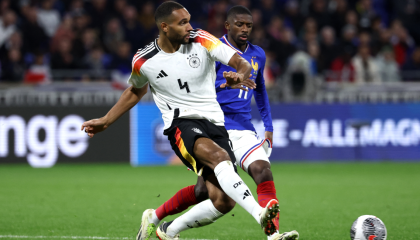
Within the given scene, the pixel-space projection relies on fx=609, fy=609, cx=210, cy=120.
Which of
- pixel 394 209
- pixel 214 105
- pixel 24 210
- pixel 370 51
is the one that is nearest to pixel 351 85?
pixel 370 51

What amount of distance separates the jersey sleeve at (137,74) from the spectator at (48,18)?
11.0 m

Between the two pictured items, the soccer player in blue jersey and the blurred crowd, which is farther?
the blurred crowd

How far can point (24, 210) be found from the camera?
7.28 metres

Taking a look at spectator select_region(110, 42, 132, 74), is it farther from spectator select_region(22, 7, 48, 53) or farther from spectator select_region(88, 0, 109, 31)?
spectator select_region(22, 7, 48, 53)

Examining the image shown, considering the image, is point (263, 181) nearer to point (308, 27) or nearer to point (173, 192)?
point (173, 192)

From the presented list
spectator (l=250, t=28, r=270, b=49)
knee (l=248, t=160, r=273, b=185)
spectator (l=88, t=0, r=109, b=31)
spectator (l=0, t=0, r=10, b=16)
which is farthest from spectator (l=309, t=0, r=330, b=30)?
knee (l=248, t=160, r=273, b=185)

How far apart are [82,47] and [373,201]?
8856 millimetres

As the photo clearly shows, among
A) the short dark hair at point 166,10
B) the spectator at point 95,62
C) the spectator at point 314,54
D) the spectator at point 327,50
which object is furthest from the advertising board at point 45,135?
the short dark hair at point 166,10

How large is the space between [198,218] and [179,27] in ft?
4.92

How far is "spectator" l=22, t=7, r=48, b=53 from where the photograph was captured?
48.1 ft

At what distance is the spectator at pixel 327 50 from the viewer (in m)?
15.4

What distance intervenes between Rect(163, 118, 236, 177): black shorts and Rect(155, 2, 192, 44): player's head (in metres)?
0.64

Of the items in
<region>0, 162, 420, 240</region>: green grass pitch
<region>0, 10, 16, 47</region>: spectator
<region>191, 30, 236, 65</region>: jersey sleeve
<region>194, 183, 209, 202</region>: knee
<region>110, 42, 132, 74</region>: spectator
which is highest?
<region>0, 10, 16, 47</region>: spectator

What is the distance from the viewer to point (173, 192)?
8.98 meters
